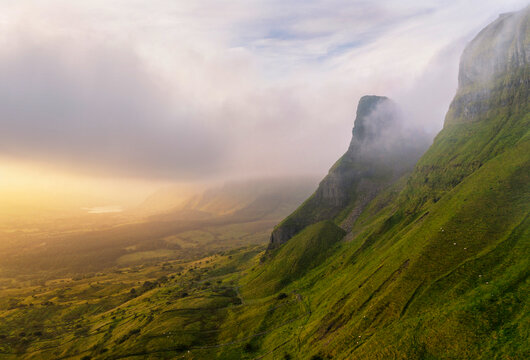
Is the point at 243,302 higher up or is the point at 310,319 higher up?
the point at 310,319

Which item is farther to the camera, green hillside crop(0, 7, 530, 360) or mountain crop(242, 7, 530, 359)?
green hillside crop(0, 7, 530, 360)

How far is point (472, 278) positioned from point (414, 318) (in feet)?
76.3

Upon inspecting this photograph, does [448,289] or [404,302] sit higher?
[448,289]

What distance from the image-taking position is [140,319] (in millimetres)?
180125

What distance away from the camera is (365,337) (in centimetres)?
8469

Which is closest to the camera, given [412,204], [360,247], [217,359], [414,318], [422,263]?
[414,318]

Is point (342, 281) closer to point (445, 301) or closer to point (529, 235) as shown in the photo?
point (445, 301)

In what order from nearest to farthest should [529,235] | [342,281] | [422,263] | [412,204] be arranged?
[529,235] → [422,263] → [342,281] → [412,204]

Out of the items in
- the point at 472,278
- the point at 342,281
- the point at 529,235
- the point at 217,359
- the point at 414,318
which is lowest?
the point at 217,359

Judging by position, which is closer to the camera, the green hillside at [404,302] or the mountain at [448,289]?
the mountain at [448,289]

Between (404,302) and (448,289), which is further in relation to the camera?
(404,302)

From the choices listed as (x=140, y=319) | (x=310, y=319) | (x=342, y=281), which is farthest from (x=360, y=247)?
(x=140, y=319)

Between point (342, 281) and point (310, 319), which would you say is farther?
point (342, 281)

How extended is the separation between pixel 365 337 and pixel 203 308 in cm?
12776
